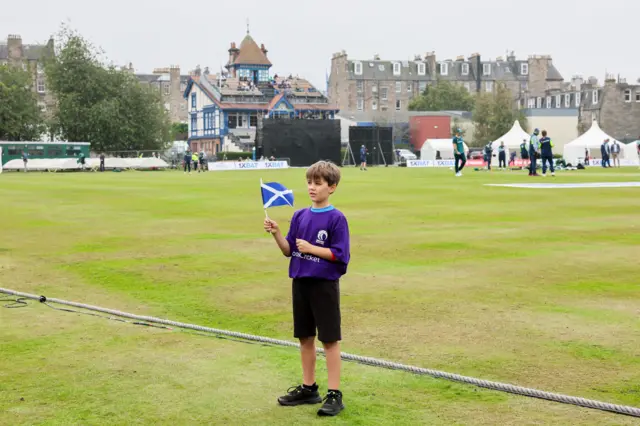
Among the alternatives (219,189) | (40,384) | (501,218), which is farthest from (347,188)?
(40,384)

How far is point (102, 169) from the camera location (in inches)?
2635

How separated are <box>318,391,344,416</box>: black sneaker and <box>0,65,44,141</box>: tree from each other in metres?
79.4

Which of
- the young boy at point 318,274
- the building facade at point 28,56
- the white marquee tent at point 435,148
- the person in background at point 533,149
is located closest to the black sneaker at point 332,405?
the young boy at point 318,274

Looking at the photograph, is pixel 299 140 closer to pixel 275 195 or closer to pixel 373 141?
pixel 373 141

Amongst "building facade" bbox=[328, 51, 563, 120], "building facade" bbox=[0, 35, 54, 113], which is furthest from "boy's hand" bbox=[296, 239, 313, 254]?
"building facade" bbox=[328, 51, 563, 120]

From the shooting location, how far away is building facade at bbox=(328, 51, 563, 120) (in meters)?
129

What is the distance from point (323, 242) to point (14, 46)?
412 ft

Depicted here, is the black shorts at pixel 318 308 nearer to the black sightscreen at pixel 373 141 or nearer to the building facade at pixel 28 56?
the black sightscreen at pixel 373 141

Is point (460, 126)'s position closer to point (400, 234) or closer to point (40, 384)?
point (400, 234)

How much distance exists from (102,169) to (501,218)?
2112 inches

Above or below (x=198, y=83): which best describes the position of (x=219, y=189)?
below

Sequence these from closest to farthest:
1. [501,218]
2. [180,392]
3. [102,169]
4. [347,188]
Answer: [180,392], [501,218], [347,188], [102,169]

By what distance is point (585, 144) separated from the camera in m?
63.6

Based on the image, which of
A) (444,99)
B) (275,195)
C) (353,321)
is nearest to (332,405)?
(275,195)
